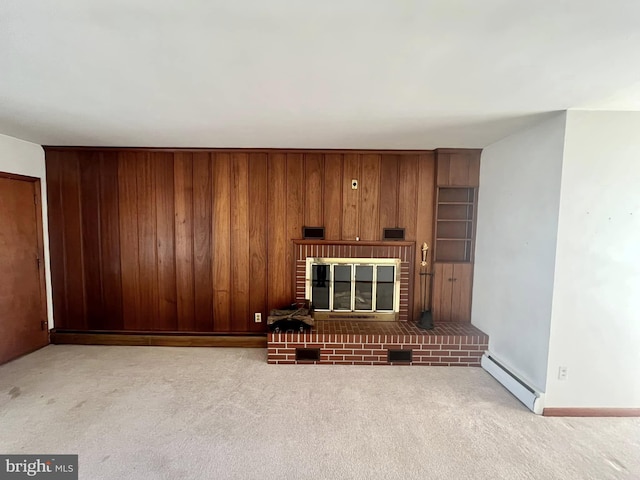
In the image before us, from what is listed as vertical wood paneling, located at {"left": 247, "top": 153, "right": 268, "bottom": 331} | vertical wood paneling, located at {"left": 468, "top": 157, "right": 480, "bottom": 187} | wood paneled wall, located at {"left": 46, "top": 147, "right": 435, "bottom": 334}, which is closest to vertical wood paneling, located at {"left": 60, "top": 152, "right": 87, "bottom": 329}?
Answer: wood paneled wall, located at {"left": 46, "top": 147, "right": 435, "bottom": 334}

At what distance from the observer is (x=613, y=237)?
7.08 feet

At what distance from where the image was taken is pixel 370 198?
11.4ft

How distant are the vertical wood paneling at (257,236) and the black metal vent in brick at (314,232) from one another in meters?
0.48

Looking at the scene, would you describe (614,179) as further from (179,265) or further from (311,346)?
(179,265)

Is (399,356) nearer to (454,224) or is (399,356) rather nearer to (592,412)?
(592,412)

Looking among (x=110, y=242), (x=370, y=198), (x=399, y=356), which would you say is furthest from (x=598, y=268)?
(x=110, y=242)

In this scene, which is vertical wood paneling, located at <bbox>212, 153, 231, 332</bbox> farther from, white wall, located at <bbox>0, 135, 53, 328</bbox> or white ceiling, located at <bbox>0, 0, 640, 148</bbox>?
white wall, located at <bbox>0, 135, 53, 328</bbox>

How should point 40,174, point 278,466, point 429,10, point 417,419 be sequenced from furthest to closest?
point 40,174, point 417,419, point 278,466, point 429,10

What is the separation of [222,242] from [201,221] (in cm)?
36

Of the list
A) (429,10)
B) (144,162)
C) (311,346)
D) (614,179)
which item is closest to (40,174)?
(144,162)

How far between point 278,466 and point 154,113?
265cm

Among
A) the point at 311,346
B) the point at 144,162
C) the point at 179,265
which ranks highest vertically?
the point at 144,162

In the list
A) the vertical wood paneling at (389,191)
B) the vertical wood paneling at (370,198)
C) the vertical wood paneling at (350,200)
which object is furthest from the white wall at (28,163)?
the vertical wood paneling at (389,191)

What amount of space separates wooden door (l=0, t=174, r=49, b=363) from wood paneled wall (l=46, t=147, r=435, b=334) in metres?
0.17
